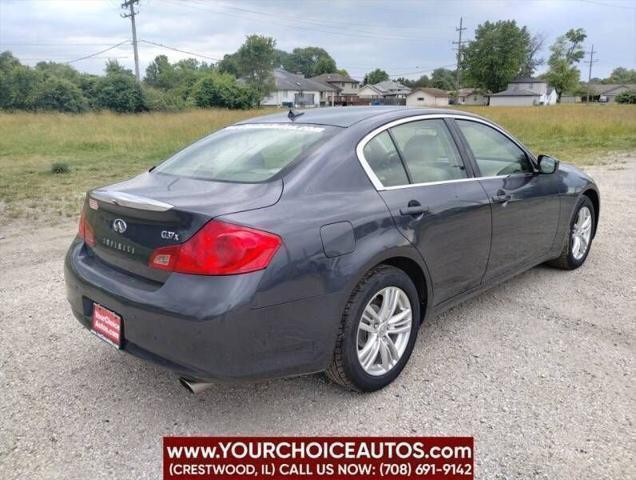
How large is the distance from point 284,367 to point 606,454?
151 centimetres

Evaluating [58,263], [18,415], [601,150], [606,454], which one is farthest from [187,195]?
[601,150]

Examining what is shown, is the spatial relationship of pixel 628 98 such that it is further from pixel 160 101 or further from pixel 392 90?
pixel 160 101

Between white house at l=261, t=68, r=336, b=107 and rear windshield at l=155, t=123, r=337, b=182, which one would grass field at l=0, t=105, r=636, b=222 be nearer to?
rear windshield at l=155, t=123, r=337, b=182

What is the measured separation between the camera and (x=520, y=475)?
2205 mm

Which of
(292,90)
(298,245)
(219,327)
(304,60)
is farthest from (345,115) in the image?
(304,60)

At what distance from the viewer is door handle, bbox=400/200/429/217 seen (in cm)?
282

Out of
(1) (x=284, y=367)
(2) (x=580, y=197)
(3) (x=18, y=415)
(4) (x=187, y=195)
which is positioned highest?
(4) (x=187, y=195)

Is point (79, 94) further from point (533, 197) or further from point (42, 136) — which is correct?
point (533, 197)

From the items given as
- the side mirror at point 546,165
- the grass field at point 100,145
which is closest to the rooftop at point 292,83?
the grass field at point 100,145

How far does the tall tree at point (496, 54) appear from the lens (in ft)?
278

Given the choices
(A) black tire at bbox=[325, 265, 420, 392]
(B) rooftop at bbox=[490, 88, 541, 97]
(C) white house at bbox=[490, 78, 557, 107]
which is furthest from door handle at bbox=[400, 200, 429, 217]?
(B) rooftop at bbox=[490, 88, 541, 97]

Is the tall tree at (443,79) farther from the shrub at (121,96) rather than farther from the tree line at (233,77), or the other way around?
the shrub at (121,96)

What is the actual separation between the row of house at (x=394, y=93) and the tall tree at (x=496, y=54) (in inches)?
83.1

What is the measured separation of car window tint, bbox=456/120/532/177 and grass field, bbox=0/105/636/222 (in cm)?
573
